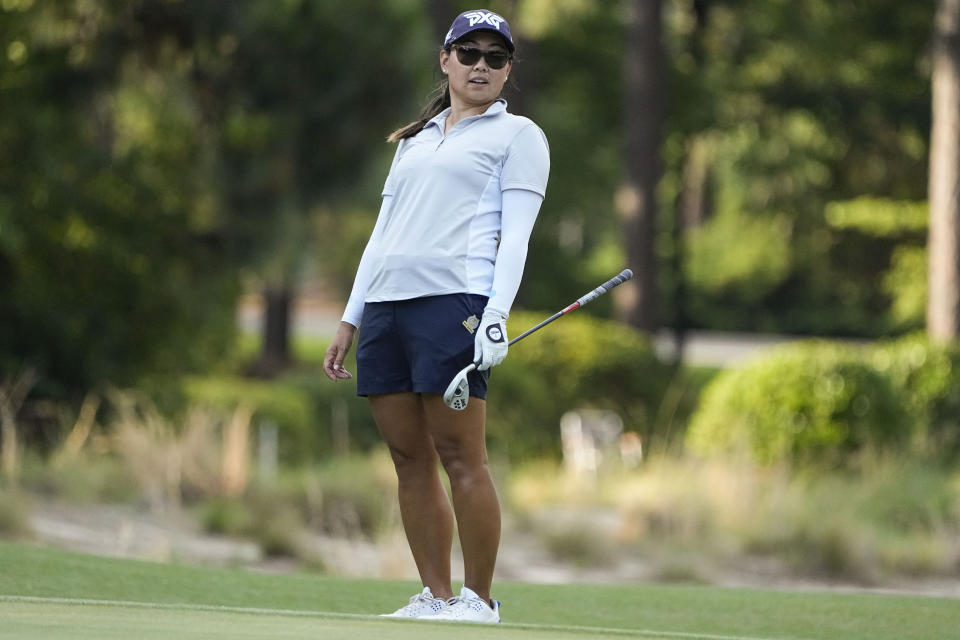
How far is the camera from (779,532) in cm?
1056

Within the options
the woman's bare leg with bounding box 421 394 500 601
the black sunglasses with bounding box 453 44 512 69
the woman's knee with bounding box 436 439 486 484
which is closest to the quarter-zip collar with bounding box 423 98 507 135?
the black sunglasses with bounding box 453 44 512 69

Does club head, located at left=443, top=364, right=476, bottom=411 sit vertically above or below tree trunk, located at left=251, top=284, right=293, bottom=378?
below

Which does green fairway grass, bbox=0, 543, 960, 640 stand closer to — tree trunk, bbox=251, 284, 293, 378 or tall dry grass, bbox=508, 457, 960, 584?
tall dry grass, bbox=508, 457, 960, 584

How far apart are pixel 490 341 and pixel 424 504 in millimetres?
677

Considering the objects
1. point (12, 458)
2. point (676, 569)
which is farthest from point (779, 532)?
point (12, 458)

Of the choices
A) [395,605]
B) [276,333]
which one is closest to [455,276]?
[395,605]

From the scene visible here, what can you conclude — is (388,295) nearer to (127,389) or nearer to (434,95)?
(434,95)

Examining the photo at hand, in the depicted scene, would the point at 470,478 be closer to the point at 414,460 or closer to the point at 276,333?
the point at 414,460

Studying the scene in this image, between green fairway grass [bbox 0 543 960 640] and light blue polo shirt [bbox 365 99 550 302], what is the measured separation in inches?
38.7

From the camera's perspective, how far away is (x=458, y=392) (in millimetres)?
4461

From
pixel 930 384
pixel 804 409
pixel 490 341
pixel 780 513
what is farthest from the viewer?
pixel 930 384

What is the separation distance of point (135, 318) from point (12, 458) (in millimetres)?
3086

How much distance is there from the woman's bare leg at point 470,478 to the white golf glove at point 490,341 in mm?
197

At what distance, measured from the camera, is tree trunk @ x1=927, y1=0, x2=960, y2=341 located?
15445mm
